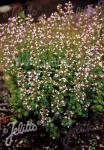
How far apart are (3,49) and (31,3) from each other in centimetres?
339

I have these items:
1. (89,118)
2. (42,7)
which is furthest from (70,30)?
(42,7)

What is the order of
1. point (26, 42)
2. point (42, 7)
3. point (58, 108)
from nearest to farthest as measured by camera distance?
point (58, 108)
point (26, 42)
point (42, 7)

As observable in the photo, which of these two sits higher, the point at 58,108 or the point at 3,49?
the point at 3,49

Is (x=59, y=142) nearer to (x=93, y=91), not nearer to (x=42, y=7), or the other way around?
(x=93, y=91)

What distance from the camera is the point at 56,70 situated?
202 inches

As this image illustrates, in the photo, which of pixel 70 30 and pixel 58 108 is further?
pixel 70 30

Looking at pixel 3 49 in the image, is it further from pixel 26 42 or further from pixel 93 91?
pixel 93 91

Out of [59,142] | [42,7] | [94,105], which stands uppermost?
[42,7]

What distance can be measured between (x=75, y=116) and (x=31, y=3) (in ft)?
12.9

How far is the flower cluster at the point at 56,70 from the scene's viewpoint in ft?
16.8

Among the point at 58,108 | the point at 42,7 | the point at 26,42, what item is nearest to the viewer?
the point at 58,108

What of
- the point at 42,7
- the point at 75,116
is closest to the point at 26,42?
the point at 75,116

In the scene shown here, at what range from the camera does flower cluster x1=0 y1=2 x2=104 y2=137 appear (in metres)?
5.12

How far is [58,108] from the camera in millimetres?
5078
